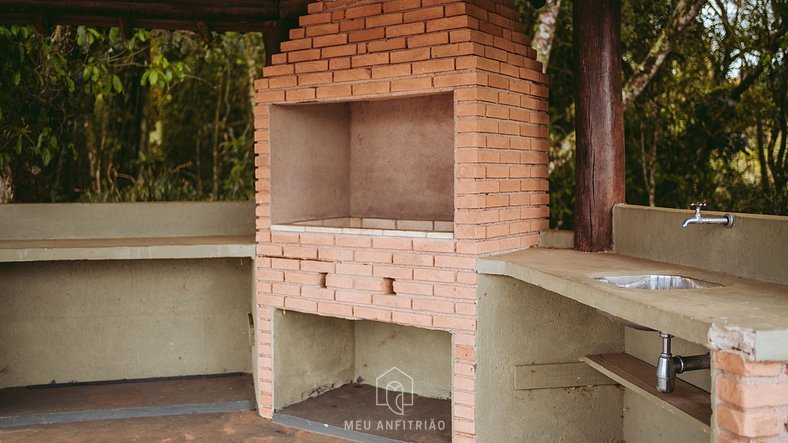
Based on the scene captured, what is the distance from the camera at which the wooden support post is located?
13.8 ft

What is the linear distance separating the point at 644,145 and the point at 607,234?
13.2 ft

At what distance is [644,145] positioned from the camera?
312 inches

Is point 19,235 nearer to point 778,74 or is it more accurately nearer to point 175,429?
point 175,429

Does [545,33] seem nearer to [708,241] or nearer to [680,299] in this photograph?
[708,241]

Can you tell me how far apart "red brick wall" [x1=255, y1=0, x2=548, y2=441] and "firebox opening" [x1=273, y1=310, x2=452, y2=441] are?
39 centimetres

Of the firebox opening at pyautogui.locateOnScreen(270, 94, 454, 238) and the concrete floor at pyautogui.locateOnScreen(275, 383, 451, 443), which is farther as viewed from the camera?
the firebox opening at pyautogui.locateOnScreen(270, 94, 454, 238)

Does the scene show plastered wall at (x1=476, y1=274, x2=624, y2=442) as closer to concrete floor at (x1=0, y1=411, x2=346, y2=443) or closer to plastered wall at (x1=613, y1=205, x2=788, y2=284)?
plastered wall at (x1=613, y1=205, x2=788, y2=284)

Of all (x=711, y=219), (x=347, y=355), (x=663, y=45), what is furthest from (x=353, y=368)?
(x=663, y=45)

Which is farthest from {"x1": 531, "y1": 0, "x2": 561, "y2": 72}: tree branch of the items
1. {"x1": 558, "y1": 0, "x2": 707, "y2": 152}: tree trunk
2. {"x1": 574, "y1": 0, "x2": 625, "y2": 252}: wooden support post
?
{"x1": 574, "y1": 0, "x2": 625, "y2": 252}: wooden support post

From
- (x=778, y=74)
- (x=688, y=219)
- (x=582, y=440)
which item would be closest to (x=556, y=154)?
(x=778, y=74)

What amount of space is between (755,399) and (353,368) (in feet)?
11.9

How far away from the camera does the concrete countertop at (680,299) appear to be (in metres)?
2.18

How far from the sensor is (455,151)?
403cm

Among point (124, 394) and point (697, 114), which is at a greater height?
point (697, 114)
